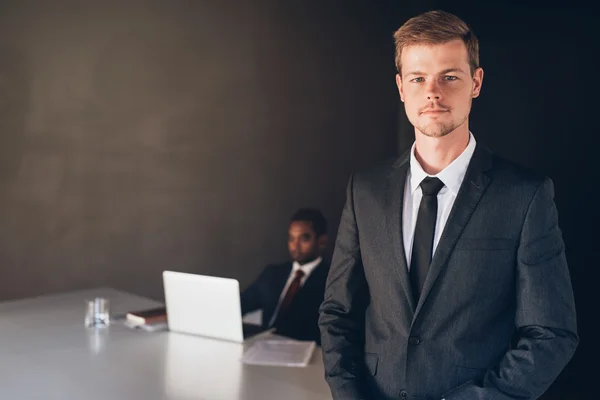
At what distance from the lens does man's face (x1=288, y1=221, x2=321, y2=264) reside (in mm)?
4004

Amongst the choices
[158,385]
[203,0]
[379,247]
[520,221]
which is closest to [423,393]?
[379,247]

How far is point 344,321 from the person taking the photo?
1797 mm

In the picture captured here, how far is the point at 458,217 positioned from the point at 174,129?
3513mm

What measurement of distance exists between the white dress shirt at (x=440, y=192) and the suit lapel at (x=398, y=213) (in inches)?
1.1

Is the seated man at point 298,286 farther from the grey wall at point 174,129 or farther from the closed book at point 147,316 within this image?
the grey wall at point 174,129

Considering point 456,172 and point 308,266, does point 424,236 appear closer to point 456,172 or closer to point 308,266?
point 456,172

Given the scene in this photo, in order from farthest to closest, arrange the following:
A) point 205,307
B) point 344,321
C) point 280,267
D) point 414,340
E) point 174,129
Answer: point 174,129 → point 280,267 → point 205,307 → point 344,321 → point 414,340

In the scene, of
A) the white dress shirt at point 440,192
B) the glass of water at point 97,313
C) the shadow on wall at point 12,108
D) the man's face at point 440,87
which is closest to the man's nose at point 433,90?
the man's face at point 440,87

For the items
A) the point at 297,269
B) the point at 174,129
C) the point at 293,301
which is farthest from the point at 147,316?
the point at 174,129

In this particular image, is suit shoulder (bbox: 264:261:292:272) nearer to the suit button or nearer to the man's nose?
the suit button

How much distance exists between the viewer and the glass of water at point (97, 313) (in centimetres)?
300

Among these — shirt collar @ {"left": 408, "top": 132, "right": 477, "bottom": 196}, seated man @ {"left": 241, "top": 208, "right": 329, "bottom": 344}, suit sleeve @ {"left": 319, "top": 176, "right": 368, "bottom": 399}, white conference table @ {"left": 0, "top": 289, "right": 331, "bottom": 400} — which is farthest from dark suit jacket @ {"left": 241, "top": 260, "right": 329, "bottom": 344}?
shirt collar @ {"left": 408, "top": 132, "right": 477, "bottom": 196}

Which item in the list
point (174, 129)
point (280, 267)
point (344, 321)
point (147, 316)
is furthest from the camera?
point (174, 129)

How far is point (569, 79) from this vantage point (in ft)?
11.8
